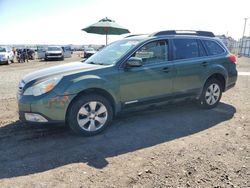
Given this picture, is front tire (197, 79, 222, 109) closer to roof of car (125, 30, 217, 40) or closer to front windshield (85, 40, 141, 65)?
roof of car (125, 30, 217, 40)

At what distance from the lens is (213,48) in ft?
20.1

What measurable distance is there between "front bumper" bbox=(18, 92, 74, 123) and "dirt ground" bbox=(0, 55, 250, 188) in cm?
42

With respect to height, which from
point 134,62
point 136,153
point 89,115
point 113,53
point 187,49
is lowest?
point 136,153

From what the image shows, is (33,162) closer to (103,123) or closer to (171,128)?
(103,123)

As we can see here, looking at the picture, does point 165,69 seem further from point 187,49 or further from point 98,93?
point 98,93

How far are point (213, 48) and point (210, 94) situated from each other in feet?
3.59

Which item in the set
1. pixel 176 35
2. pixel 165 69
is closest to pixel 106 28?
pixel 176 35

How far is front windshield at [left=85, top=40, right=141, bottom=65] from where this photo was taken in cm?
493

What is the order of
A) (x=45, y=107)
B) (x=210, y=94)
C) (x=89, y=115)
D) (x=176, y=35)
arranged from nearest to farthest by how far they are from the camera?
(x=45, y=107)
(x=89, y=115)
(x=176, y=35)
(x=210, y=94)

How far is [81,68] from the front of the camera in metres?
4.68

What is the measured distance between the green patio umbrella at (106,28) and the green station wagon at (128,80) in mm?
7656

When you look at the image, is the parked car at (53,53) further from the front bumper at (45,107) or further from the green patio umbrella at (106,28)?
the front bumper at (45,107)

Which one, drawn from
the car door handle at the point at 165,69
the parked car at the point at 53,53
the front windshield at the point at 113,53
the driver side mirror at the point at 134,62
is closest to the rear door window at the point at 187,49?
the car door handle at the point at 165,69

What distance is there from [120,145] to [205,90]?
279 cm
